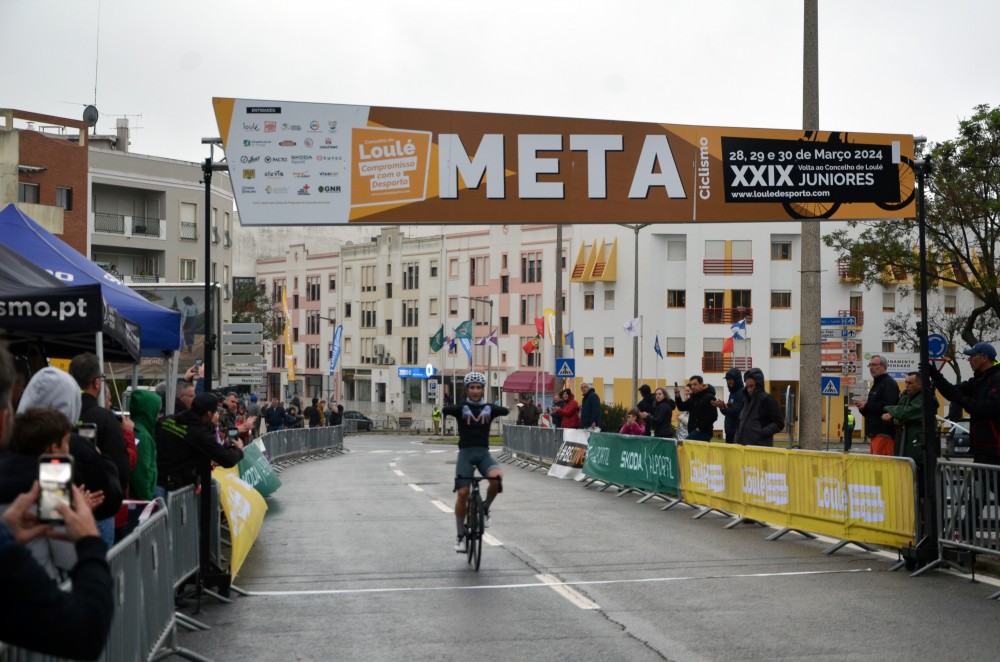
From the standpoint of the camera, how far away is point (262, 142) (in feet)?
57.4

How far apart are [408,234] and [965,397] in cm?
8974

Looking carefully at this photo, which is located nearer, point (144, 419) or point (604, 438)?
point (144, 419)

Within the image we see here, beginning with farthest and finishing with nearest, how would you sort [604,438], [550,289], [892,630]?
[550,289] → [604,438] → [892,630]

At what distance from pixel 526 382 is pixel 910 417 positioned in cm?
7266

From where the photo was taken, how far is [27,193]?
5759 centimetres

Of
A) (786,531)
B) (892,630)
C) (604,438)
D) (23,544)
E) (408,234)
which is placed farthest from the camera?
(408,234)

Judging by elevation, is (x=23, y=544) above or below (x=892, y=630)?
above

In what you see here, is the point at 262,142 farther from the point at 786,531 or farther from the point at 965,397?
the point at 965,397

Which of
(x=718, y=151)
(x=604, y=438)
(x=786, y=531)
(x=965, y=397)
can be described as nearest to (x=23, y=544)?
(x=965, y=397)

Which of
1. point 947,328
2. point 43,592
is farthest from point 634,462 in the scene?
point 947,328

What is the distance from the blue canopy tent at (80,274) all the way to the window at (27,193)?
145ft

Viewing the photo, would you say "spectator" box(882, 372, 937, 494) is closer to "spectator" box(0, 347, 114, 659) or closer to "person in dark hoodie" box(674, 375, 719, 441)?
"person in dark hoodie" box(674, 375, 719, 441)

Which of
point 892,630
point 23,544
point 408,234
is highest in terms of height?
point 408,234

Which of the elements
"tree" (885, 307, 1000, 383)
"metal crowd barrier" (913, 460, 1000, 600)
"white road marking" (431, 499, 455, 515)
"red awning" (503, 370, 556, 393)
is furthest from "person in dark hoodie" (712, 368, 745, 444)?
"red awning" (503, 370, 556, 393)
